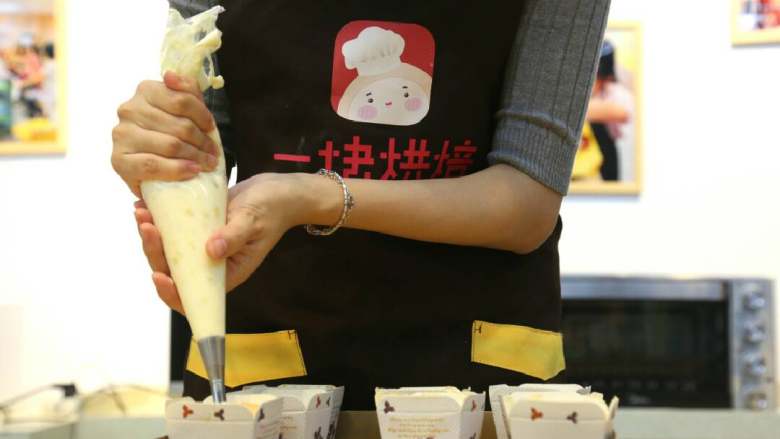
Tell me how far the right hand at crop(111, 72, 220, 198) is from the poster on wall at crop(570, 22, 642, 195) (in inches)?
66.5

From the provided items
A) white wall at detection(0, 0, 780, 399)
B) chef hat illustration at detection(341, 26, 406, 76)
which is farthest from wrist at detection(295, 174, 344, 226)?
white wall at detection(0, 0, 780, 399)

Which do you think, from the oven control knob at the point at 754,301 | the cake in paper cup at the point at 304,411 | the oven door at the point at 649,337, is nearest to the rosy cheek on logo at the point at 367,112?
the cake in paper cup at the point at 304,411

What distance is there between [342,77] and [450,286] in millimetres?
268

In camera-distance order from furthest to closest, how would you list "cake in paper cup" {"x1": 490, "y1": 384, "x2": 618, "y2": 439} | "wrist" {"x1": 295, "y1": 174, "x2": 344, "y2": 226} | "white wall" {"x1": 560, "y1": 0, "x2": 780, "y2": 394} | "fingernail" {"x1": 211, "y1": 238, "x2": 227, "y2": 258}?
"white wall" {"x1": 560, "y1": 0, "x2": 780, "y2": 394}
"wrist" {"x1": 295, "y1": 174, "x2": 344, "y2": 226}
"fingernail" {"x1": 211, "y1": 238, "x2": 227, "y2": 258}
"cake in paper cup" {"x1": 490, "y1": 384, "x2": 618, "y2": 439}

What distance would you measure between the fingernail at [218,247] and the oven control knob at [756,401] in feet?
6.02

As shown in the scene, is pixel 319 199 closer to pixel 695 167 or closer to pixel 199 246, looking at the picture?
pixel 199 246

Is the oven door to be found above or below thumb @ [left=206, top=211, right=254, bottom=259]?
below

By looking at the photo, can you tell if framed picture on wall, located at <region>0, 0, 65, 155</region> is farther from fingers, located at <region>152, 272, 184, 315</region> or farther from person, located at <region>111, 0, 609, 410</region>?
fingers, located at <region>152, 272, 184, 315</region>

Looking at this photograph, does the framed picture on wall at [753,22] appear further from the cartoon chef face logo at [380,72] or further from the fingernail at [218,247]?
the fingernail at [218,247]

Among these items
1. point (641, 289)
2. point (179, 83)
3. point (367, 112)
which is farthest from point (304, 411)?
point (641, 289)

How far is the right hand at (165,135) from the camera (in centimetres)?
82

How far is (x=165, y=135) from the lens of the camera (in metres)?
0.84

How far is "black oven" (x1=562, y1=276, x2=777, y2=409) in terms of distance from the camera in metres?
2.27

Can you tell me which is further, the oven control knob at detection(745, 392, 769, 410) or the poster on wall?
the poster on wall
